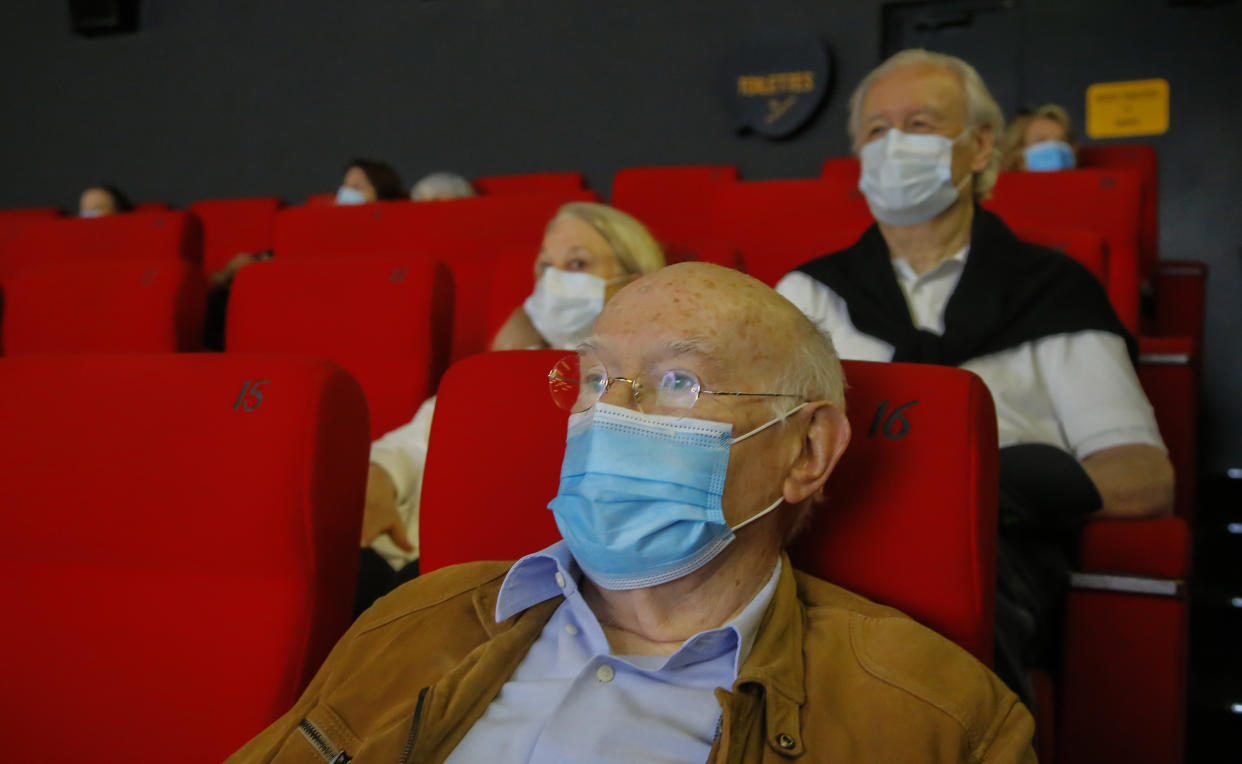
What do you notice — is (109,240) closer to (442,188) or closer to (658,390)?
(442,188)

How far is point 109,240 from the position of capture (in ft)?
11.3

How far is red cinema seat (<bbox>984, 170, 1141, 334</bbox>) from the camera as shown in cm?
257

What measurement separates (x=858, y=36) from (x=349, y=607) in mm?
4790

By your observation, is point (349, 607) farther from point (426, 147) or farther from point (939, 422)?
point (426, 147)

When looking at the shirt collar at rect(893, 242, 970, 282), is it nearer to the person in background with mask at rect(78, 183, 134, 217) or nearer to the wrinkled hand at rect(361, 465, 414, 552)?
the wrinkled hand at rect(361, 465, 414, 552)

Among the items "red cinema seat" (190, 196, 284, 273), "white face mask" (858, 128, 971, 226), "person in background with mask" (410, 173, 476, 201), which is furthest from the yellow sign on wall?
"red cinema seat" (190, 196, 284, 273)

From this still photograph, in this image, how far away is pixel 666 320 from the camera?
1.09 meters

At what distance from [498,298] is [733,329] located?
55.8 inches

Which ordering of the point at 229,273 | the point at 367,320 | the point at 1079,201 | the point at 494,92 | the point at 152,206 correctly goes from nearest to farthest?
the point at 367,320, the point at 1079,201, the point at 229,273, the point at 494,92, the point at 152,206

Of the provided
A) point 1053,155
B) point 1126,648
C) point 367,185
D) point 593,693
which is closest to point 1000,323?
point 1126,648

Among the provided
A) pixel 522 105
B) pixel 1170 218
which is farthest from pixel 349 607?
pixel 522 105

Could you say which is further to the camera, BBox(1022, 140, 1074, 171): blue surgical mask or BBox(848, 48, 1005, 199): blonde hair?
BBox(1022, 140, 1074, 171): blue surgical mask

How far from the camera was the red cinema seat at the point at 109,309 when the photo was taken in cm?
234

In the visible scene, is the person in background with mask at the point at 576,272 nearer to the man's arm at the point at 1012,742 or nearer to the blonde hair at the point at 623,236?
the blonde hair at the point at 623,236
